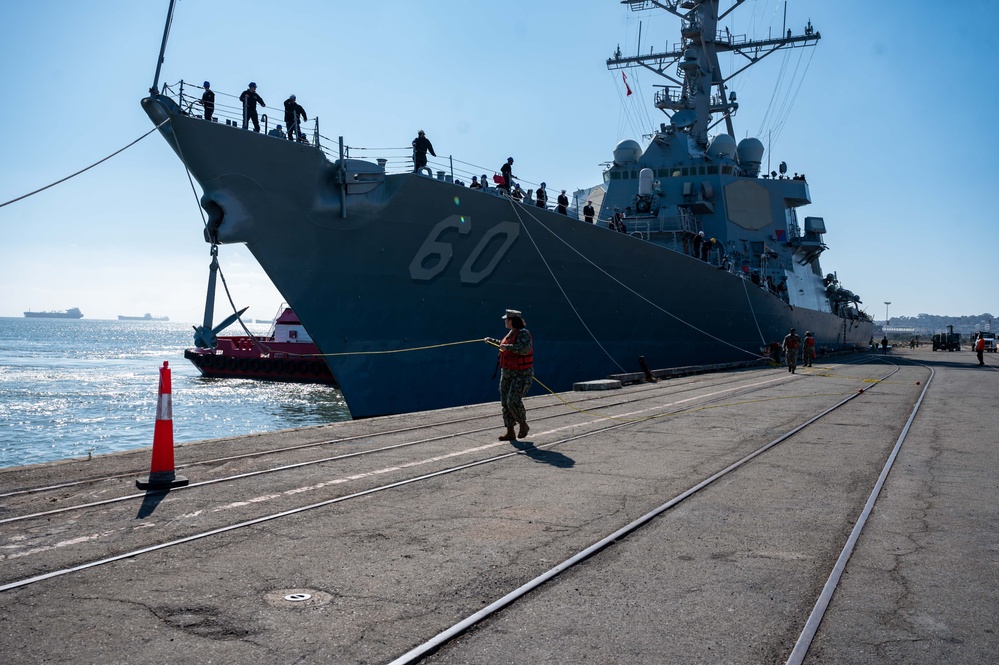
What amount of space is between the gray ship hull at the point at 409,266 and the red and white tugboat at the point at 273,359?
2004 centimetres

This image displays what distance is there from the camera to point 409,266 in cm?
1477

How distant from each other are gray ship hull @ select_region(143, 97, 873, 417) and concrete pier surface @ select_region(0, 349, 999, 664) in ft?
19.8

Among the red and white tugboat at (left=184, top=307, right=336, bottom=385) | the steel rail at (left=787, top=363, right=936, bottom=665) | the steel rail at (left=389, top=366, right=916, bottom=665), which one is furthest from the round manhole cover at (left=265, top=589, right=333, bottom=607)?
the red and white tugboat at (left=184, top=307, right=336, bottom=385)

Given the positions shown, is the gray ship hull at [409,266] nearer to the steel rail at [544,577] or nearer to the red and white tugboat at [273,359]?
the steel rail at [544,577]

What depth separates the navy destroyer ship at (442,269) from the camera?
43.1 feet

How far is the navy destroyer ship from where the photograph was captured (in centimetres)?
1313

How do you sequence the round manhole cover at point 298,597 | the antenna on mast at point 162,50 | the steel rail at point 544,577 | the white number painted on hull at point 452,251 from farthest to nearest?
the white number painted on hull at point 452,251 < the antenna on mast at point 162,50 < the round manhole cover at point 298,597 < the steel rail at point 544,577

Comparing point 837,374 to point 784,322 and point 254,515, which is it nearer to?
point 784,322

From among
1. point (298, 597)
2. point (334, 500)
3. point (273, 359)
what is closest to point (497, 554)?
point (298, 597)

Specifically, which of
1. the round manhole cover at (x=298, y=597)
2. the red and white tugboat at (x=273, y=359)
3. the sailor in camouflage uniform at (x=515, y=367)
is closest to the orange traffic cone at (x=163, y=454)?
the round manhole cover at (x=298, y=597)

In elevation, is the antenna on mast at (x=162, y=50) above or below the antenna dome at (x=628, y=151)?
below

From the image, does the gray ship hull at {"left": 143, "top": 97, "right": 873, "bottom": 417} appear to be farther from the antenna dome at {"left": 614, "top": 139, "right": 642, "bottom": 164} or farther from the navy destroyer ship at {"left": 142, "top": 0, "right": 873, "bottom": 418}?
the antenna dome at {"left": 614, "top": 139, "right": 642, "bottom": 164}

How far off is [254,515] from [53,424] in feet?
72.7

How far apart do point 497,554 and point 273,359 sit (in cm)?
3725
